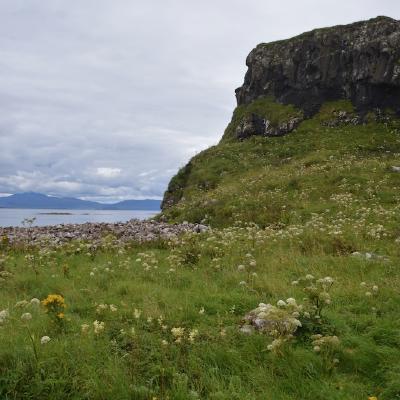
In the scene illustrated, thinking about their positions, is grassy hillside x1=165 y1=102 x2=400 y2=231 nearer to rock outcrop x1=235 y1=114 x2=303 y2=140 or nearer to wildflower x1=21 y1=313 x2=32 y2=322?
rock outcrop x1=235 y1=114 x2=303 y2=140

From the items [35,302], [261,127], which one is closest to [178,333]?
[35,302]

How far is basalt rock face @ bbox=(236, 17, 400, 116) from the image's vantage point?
1741 inches

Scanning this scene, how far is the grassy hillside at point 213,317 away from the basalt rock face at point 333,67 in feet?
94.2

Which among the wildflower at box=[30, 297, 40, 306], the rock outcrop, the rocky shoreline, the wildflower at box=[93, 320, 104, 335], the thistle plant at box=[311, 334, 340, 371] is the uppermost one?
the rock outcrop

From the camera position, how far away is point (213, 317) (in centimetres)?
880

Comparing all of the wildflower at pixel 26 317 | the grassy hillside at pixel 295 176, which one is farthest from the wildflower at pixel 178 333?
the grassy hillside at pixel 295 176

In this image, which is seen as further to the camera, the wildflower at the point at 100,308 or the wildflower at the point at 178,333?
the wildflower at the point at 100,308

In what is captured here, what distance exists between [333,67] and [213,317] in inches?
1822

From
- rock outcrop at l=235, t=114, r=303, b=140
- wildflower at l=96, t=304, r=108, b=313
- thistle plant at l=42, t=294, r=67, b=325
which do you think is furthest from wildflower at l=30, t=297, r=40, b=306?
rock outcrop at l=235, t=114, r=303, b=140

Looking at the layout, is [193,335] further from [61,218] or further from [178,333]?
[61,218]

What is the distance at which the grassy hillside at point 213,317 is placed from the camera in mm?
6469

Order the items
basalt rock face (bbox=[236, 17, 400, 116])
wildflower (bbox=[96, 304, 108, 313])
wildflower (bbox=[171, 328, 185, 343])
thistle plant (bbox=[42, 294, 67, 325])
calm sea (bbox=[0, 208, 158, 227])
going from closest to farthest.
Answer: wildflower (bbox=[171, 328, 185, 343])
thistle plant (bbox=[42, 294, 67, 325])
wildflower (bbox=[96, 304, 108, 313])
basalt rock face (bbox=[236, 17, 400, 116])
calm sea (bbox=[0, 208, 158, 227])

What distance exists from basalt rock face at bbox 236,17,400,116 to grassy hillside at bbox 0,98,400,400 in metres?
→ 28.7

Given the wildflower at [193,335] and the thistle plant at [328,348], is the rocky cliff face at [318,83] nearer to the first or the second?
the wildflower at [193,335]
